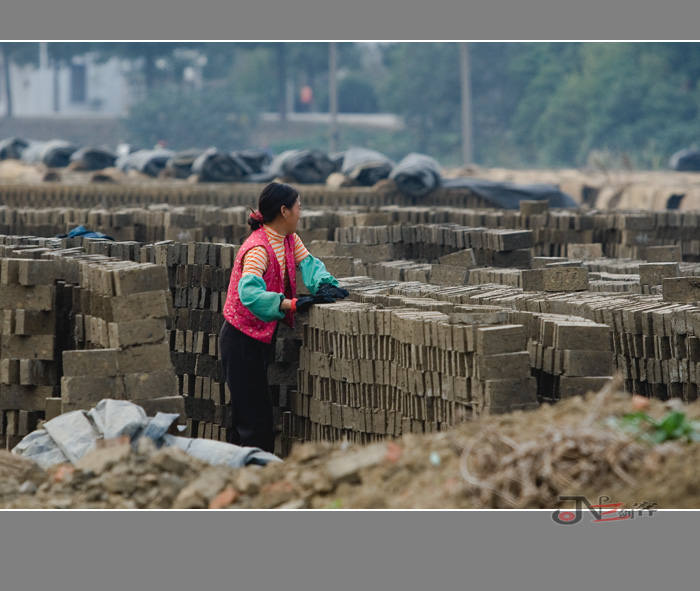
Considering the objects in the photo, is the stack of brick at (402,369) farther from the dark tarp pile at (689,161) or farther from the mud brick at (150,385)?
the dark tarp pile at (689,161)

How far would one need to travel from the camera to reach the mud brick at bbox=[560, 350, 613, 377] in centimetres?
700

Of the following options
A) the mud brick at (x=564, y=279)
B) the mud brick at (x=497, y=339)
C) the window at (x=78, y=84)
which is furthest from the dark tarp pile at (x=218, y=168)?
the window at (x=78, y=84)

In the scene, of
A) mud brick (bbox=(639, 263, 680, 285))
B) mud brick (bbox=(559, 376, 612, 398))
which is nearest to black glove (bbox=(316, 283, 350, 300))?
mud brick (bbox=(559, 376, 612, 398))

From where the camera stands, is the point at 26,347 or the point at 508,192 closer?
the point at 26,347

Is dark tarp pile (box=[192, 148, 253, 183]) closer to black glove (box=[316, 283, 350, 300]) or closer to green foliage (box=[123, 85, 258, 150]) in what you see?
black glove (box=[316, 283, 350, 300])

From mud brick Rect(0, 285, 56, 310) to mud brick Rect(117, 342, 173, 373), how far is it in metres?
1.04

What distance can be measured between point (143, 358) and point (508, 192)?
1622cm

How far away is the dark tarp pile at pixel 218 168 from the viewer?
2598 centimetres

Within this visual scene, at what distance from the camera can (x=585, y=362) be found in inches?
276

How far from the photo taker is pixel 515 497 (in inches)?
203

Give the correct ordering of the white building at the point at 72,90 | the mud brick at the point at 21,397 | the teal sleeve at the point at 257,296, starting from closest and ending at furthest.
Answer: the teal sleeve at the point at 257,296
the mud brick at the point at 21,397
the white building at the point at 72,90

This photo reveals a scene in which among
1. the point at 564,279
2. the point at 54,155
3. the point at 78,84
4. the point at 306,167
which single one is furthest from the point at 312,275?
the point at 78,84

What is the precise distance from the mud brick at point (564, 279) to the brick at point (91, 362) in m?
3.61

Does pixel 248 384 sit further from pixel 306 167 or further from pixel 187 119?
pixel 187 119
